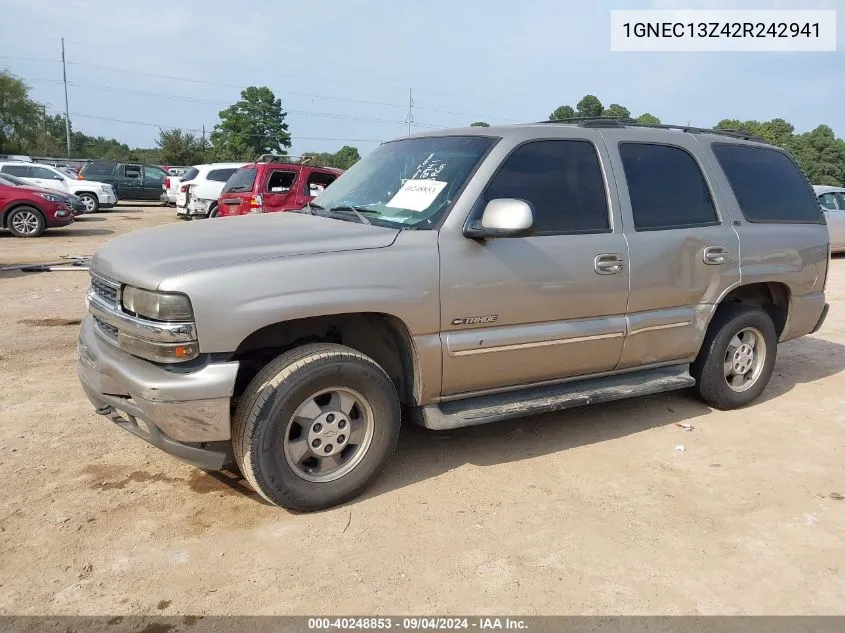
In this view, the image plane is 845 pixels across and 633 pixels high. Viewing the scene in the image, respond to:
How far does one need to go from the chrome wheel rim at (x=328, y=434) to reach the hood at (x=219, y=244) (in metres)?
0.74

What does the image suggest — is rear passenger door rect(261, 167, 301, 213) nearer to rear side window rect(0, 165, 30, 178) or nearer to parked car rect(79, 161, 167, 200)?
rear side window rect(0, 165, 30, 178)

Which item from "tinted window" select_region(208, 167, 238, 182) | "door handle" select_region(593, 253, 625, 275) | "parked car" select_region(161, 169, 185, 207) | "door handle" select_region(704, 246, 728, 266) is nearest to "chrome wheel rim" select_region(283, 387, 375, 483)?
"door handle" select_region(593, 253, 625, 275)

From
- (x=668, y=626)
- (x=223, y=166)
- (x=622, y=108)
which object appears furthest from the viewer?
(x=622, y=108)

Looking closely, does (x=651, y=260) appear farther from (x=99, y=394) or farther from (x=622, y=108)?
(x=622, y=108)

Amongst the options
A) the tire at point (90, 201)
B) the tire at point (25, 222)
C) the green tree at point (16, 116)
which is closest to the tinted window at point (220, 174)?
the tire at point (25, 222)

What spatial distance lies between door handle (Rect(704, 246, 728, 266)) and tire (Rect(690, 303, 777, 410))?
49cm

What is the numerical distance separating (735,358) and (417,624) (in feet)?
11.4

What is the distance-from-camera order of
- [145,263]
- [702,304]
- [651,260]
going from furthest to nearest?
[702,304]
[651,260]
[145,263]

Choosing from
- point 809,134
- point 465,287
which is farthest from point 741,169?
point 809,134

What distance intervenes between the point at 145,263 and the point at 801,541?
338cm

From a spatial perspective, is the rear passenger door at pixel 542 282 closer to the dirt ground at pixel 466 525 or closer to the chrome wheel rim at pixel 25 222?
the dirt ground at pixel 466 525

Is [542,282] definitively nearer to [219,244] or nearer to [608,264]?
[608,264]

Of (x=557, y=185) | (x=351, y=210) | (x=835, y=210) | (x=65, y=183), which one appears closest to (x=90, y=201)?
(x=65, y=183)

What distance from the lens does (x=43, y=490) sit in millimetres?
3598
